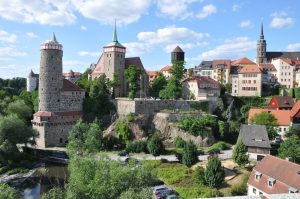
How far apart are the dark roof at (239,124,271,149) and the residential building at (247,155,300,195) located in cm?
1010

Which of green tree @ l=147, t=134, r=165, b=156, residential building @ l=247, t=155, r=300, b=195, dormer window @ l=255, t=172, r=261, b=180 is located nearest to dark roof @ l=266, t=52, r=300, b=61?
green tree @ l=147, t=134, r=165, b=156

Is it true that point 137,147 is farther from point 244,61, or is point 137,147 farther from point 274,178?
point 244,61

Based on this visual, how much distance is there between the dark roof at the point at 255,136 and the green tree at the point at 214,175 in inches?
373

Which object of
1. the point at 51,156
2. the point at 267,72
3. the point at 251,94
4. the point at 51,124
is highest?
the point at 267,72

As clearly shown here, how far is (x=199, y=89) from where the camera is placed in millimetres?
65562


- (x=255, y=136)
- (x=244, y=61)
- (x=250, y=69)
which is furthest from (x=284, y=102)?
(x=244, y=61)

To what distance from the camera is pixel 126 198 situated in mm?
20688

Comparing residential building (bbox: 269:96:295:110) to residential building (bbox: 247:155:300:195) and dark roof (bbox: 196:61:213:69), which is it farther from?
residential building (bbox: 247:155:300:195)

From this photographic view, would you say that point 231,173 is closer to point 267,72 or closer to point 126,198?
point 126,198

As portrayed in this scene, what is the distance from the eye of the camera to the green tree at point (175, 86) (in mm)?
64062

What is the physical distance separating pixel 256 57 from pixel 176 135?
158ft

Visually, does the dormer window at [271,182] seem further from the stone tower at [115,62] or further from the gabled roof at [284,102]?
the stone tower at [115,62]

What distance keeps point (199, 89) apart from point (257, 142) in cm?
2380

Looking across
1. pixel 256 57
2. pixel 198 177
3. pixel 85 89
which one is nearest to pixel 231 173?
pixel 198 177
